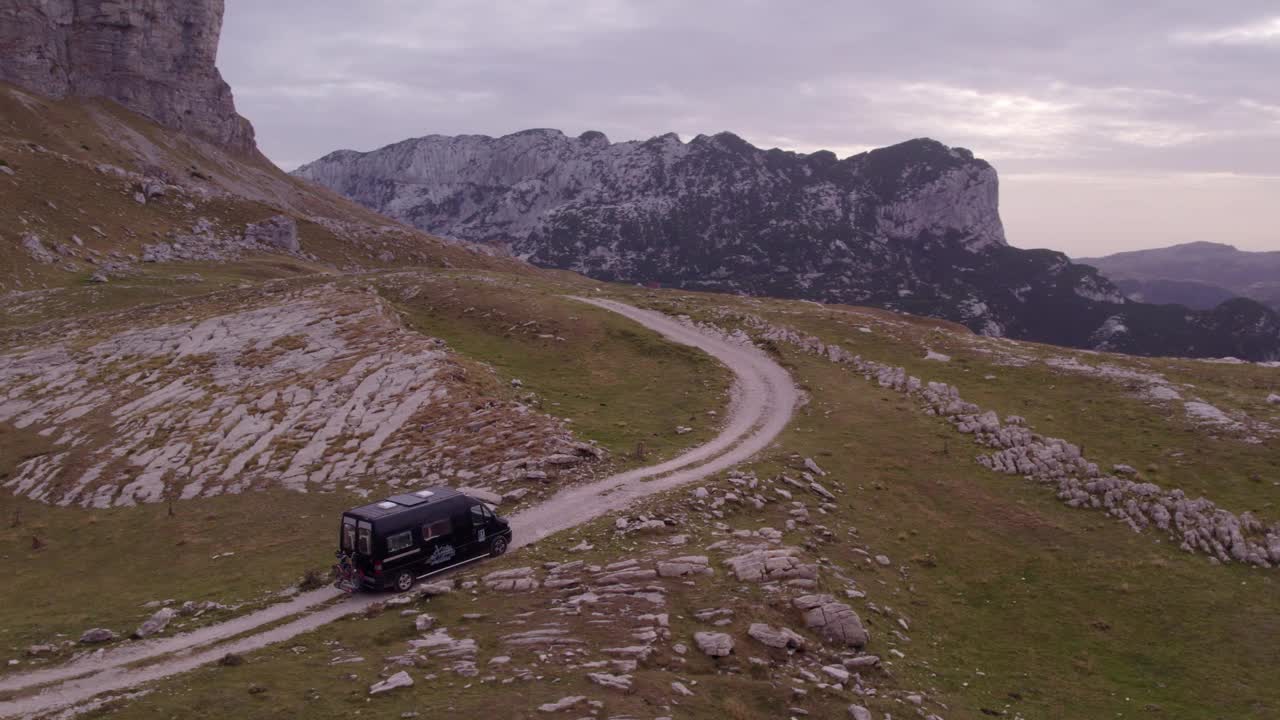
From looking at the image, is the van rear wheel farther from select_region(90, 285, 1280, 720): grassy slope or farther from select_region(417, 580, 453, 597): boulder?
select_region(90, 285, 1280, 720): grassy slope

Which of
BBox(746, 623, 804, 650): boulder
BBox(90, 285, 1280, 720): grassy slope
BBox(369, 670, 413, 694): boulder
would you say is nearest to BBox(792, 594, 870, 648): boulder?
BBox(90, 285, 1280, 720): grassy slope

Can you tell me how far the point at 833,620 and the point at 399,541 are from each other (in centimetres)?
1414

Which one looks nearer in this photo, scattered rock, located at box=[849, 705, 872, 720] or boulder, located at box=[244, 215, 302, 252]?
scattered rock, located at box=[849, 705, 872, 720]

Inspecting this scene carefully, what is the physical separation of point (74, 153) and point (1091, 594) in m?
152

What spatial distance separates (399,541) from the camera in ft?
80.9

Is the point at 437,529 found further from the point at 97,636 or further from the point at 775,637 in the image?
the point at 775,637

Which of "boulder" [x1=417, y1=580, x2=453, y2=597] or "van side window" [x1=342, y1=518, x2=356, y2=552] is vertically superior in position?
"van side window" [x1=342, y1=518, x2=356, y2=552]

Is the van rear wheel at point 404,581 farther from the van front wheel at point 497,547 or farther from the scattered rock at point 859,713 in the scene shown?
the scattered rock at point 859,713

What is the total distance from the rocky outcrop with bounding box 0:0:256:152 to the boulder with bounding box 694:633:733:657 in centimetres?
18157

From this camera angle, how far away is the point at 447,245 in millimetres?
157000

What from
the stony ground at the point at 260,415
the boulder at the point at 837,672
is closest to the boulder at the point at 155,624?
the stony ground at the point at 260,415

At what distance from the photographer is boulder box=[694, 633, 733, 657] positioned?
2012 centimetres

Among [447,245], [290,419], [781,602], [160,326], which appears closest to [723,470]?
[781,602]

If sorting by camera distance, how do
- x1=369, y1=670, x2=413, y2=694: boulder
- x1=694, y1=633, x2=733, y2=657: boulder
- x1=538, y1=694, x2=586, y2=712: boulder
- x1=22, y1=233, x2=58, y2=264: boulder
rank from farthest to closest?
x1=22, y1=233, x2=58, y2=264: boulder → x1=694, y1=633, x2=733, y2=657: boulder → x1=369, y1=670, x2=413, y2=694: boulder → x1=538, y1=694, x2=586, y2=712: boulder
